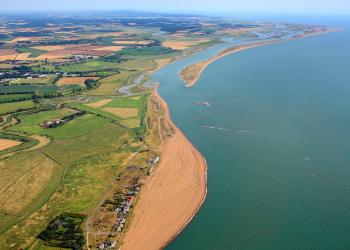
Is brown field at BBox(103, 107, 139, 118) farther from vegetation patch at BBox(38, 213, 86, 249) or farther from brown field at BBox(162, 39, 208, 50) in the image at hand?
brown field at BBox(162, 39, 208, 50)

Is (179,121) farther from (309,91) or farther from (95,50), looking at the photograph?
(95,50)

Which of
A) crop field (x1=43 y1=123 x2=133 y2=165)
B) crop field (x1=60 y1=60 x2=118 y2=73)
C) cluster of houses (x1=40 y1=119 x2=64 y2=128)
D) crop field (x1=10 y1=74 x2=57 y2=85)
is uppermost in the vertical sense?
crop field (x1=43 y1=123 x2=133 y2=165)

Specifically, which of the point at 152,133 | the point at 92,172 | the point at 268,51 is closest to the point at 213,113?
the point at 152,133

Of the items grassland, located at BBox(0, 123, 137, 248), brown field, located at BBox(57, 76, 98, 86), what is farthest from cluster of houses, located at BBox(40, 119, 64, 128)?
brown field, located at BBox(57, 76, 98, 86)

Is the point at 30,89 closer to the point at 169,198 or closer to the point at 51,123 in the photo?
the point at 51,123

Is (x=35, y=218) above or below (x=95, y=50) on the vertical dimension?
above

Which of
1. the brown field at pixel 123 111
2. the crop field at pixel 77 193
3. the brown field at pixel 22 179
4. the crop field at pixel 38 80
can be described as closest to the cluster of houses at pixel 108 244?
the crop field at pixel 77 193

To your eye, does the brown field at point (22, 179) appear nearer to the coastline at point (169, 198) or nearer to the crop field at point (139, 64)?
the coastline at point (169, 198)
